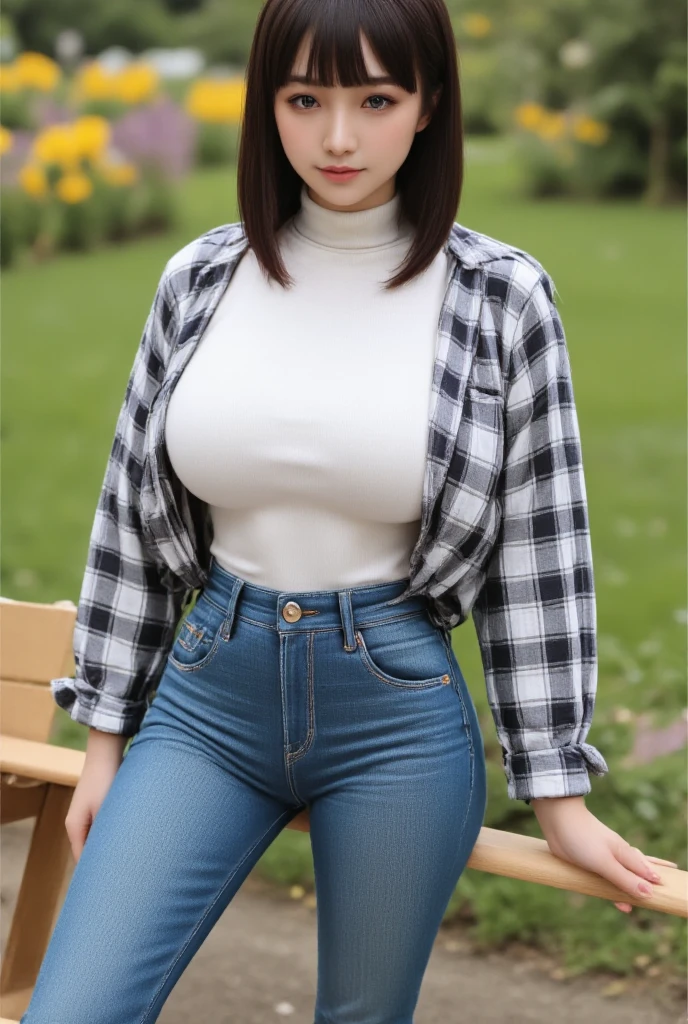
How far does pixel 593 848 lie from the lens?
158 centimetres

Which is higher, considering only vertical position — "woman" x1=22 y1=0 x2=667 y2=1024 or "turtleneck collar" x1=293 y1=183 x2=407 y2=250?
"turtleneck collar" x1=293 y1=183 x2=407 y2=250

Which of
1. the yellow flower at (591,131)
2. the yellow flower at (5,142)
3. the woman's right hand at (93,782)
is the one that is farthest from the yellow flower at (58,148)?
the woman's right hand at (93,782)

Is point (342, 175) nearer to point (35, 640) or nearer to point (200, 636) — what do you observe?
point (200, 636)

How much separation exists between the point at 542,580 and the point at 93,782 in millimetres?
694

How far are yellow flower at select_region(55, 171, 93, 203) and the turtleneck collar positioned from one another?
643cm

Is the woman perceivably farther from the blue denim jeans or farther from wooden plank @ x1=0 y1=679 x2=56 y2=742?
wooden plank @ x1=0 y1=679 x2=56 y2=742

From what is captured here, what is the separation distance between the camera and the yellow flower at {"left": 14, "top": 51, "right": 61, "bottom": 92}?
8.59 meters

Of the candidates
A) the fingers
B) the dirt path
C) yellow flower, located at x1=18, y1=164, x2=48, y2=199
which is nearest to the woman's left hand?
the fingers

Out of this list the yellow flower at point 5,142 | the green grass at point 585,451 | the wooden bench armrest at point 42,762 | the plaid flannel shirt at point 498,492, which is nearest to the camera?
the plaid flannel shirt at point 498,492

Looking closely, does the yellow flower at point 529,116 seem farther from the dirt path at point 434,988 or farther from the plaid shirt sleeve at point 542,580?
the plaid shirt sleeve at point 542,580

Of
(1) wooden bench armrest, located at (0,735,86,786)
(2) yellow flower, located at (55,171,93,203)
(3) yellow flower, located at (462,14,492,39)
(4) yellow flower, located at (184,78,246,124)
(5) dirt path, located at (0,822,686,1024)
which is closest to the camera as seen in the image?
(1) wooden bench armrest, located at (0,735,86,786)

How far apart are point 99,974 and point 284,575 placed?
20.6 inches

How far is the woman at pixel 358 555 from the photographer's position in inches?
60.9

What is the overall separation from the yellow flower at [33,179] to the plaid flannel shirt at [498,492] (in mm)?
6289
